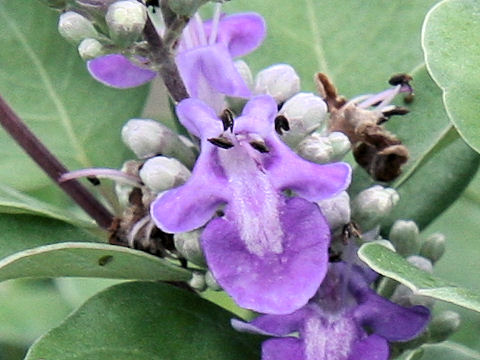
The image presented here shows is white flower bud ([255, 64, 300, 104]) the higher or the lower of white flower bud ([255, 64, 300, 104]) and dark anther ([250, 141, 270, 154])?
the lower

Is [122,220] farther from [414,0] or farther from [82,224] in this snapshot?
[414,0]

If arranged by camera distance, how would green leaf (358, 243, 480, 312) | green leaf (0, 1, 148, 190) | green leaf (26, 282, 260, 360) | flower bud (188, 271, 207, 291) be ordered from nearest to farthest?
green leaf (358, 243, 480, 312), green leaf (26, 282, 260, 360), flower bud (188, 271, 207, 291), green leaf (0, 1, 148, 190)

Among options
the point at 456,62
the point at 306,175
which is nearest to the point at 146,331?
the point at 306,175

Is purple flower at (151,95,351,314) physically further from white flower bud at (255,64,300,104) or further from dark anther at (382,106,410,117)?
dark anther at (382,106,410,117)

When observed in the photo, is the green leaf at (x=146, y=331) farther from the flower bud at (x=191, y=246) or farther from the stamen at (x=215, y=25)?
the stamen at (x=215, y=25)

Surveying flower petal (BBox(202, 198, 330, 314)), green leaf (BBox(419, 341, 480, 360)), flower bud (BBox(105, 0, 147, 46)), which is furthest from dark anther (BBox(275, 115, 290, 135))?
green leaf (BBox(419, 341, 480, 360))

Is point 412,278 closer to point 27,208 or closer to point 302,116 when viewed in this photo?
point 302,116

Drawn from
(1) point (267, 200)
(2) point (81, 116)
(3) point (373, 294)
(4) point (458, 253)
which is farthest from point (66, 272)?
(4) point (458, 253)
